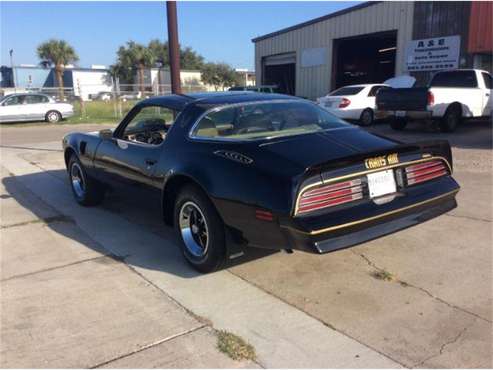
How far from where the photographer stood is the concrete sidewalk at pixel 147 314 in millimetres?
2717

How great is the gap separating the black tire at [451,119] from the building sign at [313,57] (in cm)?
1048

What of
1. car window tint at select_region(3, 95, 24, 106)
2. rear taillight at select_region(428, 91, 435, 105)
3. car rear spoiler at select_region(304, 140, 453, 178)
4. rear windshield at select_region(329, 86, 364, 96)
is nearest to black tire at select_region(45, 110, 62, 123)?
car window tint at select_region(3, 95, 24, 106)

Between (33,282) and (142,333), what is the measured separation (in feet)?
4.55

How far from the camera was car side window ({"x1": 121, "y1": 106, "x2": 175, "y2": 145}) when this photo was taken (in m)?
5.09

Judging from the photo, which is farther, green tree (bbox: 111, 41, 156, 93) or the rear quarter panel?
green tree (bbox: 111, 41, 156, 93)

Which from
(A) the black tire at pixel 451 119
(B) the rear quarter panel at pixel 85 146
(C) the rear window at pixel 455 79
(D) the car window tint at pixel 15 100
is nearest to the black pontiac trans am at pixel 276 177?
(B) the rear quarter panel at pixel 85 146

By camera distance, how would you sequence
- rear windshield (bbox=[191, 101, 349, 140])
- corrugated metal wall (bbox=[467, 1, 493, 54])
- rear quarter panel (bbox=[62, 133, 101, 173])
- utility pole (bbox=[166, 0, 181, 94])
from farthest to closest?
1. corrugated metal wall (bbox=[467, 1, 493, 54])
2. utility pole (bbox=[166, 0, 181, 94])
3. rear quarter panel (bbox=[62, 133, 101, 173])
4. rear windshield (bbox=[191, 101, 349, 140])

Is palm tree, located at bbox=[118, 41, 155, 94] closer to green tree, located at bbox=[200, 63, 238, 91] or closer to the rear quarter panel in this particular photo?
green tree, located at bbox=[200, 63, 238, 91]

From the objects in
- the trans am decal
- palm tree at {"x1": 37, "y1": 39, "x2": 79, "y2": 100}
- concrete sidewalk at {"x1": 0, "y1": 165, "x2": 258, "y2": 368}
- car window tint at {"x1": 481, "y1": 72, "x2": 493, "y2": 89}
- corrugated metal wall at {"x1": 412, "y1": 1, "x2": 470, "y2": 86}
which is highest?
palm tree at {"x1": 37, "y1": 39, "x2": 79, "y2": 100}

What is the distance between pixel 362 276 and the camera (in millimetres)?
3771

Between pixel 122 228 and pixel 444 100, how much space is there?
1033 cm

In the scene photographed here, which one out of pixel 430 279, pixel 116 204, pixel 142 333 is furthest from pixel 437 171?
pixel 116 204

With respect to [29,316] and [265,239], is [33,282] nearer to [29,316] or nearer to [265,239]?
[29,316]

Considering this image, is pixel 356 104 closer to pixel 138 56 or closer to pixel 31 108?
pixel 31 108
